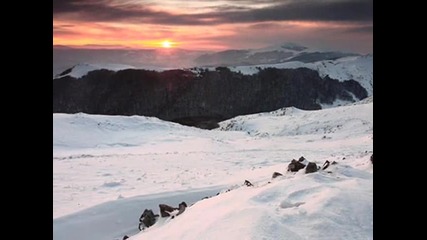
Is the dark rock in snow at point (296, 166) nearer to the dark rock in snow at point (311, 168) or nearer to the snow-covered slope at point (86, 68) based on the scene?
the dark rock in snow at point (311, 168)

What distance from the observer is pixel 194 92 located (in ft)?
195

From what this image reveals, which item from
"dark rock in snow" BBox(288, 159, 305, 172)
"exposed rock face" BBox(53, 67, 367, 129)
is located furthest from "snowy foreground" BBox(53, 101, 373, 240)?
"exposed rock face" BBox(53, 67, 367, 129)

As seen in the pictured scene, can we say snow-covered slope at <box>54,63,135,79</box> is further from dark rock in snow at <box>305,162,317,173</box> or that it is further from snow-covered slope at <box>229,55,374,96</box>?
dark rock in snow at <box>305,162,317,173</box>

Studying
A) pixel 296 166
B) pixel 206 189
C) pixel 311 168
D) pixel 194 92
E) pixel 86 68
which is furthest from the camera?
pixel 86 68

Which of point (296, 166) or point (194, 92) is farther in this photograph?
point (194, 92)

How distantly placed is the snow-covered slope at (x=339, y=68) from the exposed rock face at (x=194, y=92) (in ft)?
4.99

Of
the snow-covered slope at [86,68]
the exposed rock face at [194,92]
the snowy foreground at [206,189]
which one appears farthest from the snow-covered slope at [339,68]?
the snowy foreground at [206,189]

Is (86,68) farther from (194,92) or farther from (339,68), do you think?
(339,68)

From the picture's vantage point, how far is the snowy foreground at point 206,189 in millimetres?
4586

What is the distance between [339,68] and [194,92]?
26977 millimetres

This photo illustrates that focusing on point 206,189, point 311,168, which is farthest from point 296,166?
point 206,189

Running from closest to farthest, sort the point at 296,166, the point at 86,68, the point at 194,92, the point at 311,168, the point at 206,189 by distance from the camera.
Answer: the point at 311,168
the point at 296,166
the point at 206,189
the point at 194,92
the point at 86,68
